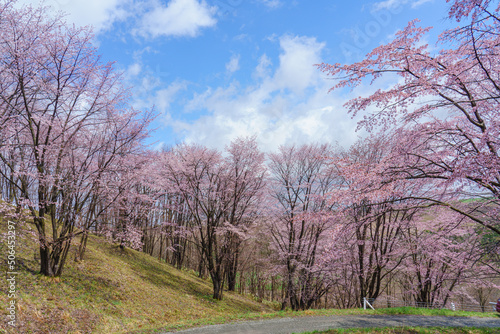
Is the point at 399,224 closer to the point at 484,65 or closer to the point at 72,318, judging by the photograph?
the point at 484,65

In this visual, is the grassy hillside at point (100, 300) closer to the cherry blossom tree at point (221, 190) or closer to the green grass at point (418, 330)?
the cherry blossom tree at point (221, 190)

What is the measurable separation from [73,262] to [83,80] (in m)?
7.67

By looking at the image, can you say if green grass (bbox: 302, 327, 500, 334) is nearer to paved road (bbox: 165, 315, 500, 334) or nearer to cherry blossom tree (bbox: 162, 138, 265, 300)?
paved road (bbox: 165, 315, 500, 334)

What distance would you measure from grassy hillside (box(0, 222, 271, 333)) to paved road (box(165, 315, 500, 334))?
1.28 meters

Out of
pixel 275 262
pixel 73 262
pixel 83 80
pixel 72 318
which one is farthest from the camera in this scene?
pixel 275 262

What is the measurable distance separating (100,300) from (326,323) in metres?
7.82

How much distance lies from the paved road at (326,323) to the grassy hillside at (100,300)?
4.18 ft

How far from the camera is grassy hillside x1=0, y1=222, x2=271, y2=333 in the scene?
7312 millimetres

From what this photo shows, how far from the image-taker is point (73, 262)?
11.5m

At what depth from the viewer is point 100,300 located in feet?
31.2

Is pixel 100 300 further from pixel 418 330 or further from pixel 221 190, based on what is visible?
pixel 418 330

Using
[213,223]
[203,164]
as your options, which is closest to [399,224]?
[213,223]

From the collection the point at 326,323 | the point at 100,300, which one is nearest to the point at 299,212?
the point at 326,323

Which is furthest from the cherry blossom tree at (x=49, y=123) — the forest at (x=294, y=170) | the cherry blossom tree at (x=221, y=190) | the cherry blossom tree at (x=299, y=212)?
the cherry blossom tree at (x=299, y=212)
